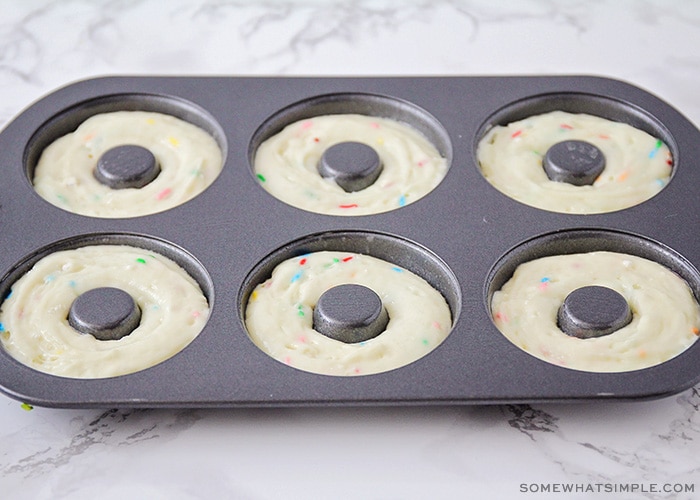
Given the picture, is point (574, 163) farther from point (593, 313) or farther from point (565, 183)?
point (593, 313)

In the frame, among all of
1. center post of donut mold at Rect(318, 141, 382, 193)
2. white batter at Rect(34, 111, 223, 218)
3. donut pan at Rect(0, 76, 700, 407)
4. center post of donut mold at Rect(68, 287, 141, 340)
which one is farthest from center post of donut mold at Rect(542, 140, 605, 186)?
center post of donut mold at Rect(68, 287, 141, 340)

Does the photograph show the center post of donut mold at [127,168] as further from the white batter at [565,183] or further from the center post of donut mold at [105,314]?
the white batter at [565,183]

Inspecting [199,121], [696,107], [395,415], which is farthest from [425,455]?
[696,107]

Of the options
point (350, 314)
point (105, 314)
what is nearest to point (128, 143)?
point (105, 314)

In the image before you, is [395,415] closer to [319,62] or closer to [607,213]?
[607,213]

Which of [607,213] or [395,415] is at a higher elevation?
[607,213]

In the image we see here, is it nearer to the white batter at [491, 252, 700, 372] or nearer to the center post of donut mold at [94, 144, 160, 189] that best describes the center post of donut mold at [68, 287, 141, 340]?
the center post of donut mold at [94, 144, 160, 189]
